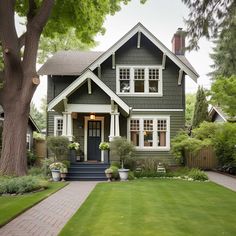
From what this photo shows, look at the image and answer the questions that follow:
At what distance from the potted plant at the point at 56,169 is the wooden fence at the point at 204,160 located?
34.3ft

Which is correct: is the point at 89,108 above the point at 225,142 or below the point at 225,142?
above

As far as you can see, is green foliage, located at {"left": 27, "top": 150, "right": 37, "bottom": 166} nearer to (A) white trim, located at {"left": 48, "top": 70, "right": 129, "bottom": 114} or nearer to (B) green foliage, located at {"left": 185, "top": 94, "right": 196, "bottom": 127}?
(A) white trim, located at {"left": 48, "top": 70, "right": 129, "bottom": 114}

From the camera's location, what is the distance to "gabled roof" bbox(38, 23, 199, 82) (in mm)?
19719

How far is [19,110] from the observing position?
14.5m

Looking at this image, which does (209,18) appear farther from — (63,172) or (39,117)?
(39,117)

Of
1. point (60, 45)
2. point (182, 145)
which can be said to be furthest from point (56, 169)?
point (60, 45)

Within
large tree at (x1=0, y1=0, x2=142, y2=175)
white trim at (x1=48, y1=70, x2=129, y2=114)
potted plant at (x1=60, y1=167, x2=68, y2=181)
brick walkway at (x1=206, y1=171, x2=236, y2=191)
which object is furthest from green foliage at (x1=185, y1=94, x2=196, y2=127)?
large tree at (x1=0, y1=0, x2=142, y2=175)

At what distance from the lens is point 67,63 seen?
2198 centimetres

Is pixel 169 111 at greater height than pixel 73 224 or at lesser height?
greater

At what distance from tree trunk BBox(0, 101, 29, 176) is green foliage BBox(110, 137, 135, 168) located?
180 inches

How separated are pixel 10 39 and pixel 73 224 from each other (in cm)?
987

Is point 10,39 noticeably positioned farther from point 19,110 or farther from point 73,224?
point 73,224

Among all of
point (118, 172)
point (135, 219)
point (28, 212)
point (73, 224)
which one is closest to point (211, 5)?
point (135, 219)

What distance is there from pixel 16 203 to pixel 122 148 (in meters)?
7.82
